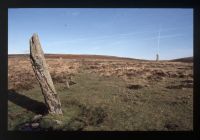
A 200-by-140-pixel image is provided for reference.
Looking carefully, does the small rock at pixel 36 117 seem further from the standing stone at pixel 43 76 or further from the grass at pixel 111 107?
the standing stone at pixel 43 76

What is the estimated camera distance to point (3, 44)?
21.5ft

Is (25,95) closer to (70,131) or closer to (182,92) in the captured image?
(70,131)

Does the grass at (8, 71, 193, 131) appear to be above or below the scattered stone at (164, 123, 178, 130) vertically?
above

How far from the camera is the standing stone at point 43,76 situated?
6984 mm

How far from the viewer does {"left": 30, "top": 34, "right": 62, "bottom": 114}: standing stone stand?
6.98 m

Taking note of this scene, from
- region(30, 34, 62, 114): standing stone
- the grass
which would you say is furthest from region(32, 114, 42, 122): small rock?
region(30, 34, 62, 114): standing stone

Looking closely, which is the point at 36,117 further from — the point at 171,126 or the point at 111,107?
the point at 171,126

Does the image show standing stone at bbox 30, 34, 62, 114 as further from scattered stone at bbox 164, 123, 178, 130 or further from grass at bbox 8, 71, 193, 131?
scattered stone at bbox 164, 123, 178, 130

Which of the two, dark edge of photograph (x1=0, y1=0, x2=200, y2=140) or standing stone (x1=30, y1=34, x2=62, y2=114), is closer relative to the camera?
dark edge of photograph (x1=0, y1=0, x2=200, y2=140)

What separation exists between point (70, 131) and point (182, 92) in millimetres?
2478

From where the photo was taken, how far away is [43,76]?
7.06 meters

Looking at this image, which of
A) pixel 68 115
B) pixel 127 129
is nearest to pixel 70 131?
pixel 68 115
